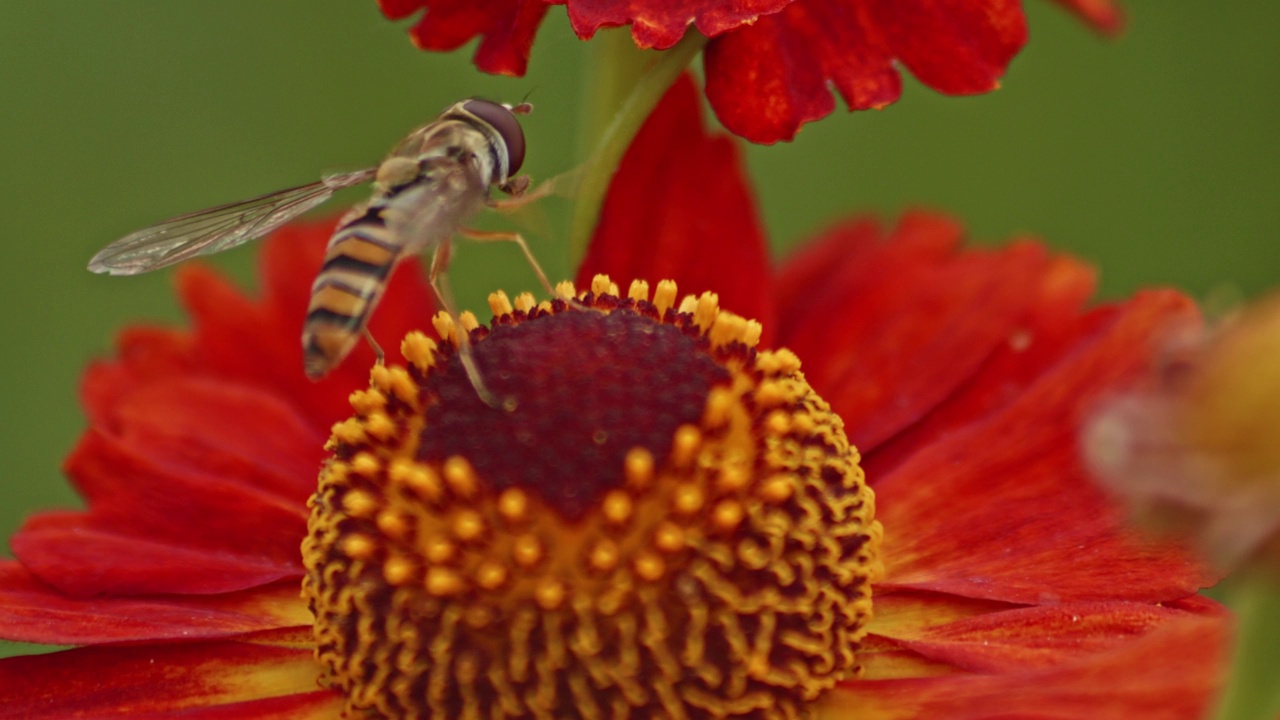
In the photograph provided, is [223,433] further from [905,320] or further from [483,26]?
[905,320]

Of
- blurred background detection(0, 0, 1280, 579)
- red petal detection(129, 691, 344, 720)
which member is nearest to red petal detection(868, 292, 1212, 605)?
red petal detection(129, 691, 344, 720)

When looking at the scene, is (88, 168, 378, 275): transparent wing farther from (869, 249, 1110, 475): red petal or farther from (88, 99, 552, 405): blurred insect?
(869, 249, 1110, 475): red petal

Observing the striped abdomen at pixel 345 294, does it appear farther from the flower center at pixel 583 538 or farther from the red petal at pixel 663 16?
the red petal at pixel 663 16

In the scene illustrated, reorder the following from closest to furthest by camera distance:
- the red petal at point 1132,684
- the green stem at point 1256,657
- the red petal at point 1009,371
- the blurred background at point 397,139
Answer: the green stem at point 1256,657 → the red petal at point 1132,684 → the red petal at point 1009,371 → the blurred background at point 397,139

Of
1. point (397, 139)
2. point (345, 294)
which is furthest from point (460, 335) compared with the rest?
point (397, 139)

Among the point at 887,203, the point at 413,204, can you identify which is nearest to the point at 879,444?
the point at 413,204

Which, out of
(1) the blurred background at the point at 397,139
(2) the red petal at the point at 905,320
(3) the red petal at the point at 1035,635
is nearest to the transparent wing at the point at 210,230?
(2) the red petal at the point at 905,320

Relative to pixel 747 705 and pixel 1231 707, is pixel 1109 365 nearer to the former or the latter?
pixel 747 705
